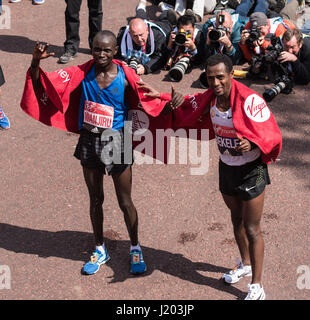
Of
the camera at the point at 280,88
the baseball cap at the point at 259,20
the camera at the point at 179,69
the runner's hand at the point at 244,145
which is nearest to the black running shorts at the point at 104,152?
the runner's hand at the point at 244,145

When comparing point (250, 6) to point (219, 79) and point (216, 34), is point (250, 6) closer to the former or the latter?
point (216, 34)

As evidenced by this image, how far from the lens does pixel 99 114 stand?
468 centimetres

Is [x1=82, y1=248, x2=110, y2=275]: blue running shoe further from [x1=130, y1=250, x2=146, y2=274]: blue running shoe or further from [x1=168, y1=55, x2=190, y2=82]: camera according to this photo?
[x1=168, y1=55, x2=190, y2=82]: camera

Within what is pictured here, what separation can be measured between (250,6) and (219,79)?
6491mm

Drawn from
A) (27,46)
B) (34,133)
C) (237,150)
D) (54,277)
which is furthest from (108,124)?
(27,46)

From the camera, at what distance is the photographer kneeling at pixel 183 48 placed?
873cm

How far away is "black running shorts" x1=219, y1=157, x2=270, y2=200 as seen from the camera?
4.43 m

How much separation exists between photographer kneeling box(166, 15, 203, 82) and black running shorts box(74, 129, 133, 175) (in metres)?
4.05

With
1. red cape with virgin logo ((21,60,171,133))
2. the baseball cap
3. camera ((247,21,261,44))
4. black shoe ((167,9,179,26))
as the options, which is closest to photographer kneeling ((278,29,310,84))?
camera ((247,21,261,44))

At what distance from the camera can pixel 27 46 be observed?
10.2 meters

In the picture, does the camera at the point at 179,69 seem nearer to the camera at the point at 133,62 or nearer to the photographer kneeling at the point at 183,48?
the photographer kneeling at the point at 183,48

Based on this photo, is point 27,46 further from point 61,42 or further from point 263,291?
point 263,291

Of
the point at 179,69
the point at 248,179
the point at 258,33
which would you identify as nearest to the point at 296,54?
the point at 258,33
